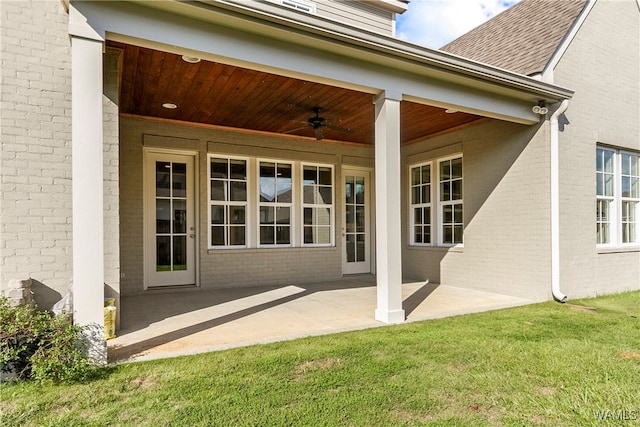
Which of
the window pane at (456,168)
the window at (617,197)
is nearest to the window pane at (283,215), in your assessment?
the window pane at (456,168)

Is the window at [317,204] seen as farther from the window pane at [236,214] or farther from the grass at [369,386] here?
the grass at [369,386]

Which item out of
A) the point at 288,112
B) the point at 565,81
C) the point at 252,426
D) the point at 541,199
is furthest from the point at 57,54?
the point at 565,81

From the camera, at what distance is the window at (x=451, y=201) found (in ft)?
24.1

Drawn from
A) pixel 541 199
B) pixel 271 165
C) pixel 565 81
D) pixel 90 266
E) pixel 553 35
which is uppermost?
pixel 553 35

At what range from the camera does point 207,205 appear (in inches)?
273

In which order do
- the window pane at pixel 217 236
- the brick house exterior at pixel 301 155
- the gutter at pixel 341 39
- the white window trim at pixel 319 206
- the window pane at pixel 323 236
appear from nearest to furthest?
the gutter at pixel 341 39 < the brick house exterior at pixel 301 155 < the window pane at pixel 217 236 < the white window trim at pixel 319 206 < the window pane at pixel 323 236

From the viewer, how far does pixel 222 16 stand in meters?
3.45

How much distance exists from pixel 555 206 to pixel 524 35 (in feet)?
11.1

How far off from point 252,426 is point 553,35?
7.10 meters

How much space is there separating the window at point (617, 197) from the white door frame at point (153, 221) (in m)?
6.97

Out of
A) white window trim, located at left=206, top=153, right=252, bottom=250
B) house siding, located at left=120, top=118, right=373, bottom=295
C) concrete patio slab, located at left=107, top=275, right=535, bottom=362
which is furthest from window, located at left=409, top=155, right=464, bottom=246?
white window trim, located at left=206, top=153, right=252, bottom=250

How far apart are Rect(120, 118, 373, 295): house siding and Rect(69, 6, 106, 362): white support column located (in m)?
3.32

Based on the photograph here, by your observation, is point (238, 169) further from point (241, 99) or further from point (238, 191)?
point (241, 99)

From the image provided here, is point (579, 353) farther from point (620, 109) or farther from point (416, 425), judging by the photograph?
point (620, 109)
